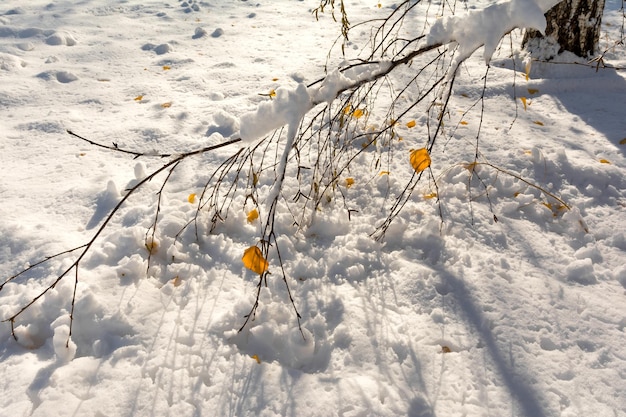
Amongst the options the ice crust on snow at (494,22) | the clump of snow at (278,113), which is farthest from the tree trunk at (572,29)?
the clump of snow at (278,113)

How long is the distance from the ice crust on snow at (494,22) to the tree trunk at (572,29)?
2134 millimetres

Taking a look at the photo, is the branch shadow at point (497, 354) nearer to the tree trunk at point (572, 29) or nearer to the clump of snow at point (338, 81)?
the clump of snow at point (338, 81)

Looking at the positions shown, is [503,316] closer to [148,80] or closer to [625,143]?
[625,143]

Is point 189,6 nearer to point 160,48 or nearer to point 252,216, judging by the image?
point 160,48

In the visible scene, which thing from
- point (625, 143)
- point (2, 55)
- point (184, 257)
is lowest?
point (184, 257)

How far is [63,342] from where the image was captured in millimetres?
1361

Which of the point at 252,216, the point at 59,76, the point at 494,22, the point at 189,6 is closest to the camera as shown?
the point at 494,22

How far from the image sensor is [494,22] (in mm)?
1158

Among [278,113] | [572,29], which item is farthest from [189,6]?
[278,113]

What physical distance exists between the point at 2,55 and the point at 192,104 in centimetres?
167

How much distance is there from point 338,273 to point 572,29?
8.20 feet

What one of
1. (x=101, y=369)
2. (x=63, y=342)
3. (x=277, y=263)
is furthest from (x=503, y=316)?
(x=63, y=342)

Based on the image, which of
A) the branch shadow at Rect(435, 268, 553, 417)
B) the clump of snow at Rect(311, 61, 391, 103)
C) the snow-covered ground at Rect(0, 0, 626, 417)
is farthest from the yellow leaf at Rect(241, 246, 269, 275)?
the branch shadow at Rect(435, 268, 553, 417)

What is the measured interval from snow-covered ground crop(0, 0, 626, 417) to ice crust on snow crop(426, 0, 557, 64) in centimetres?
2
